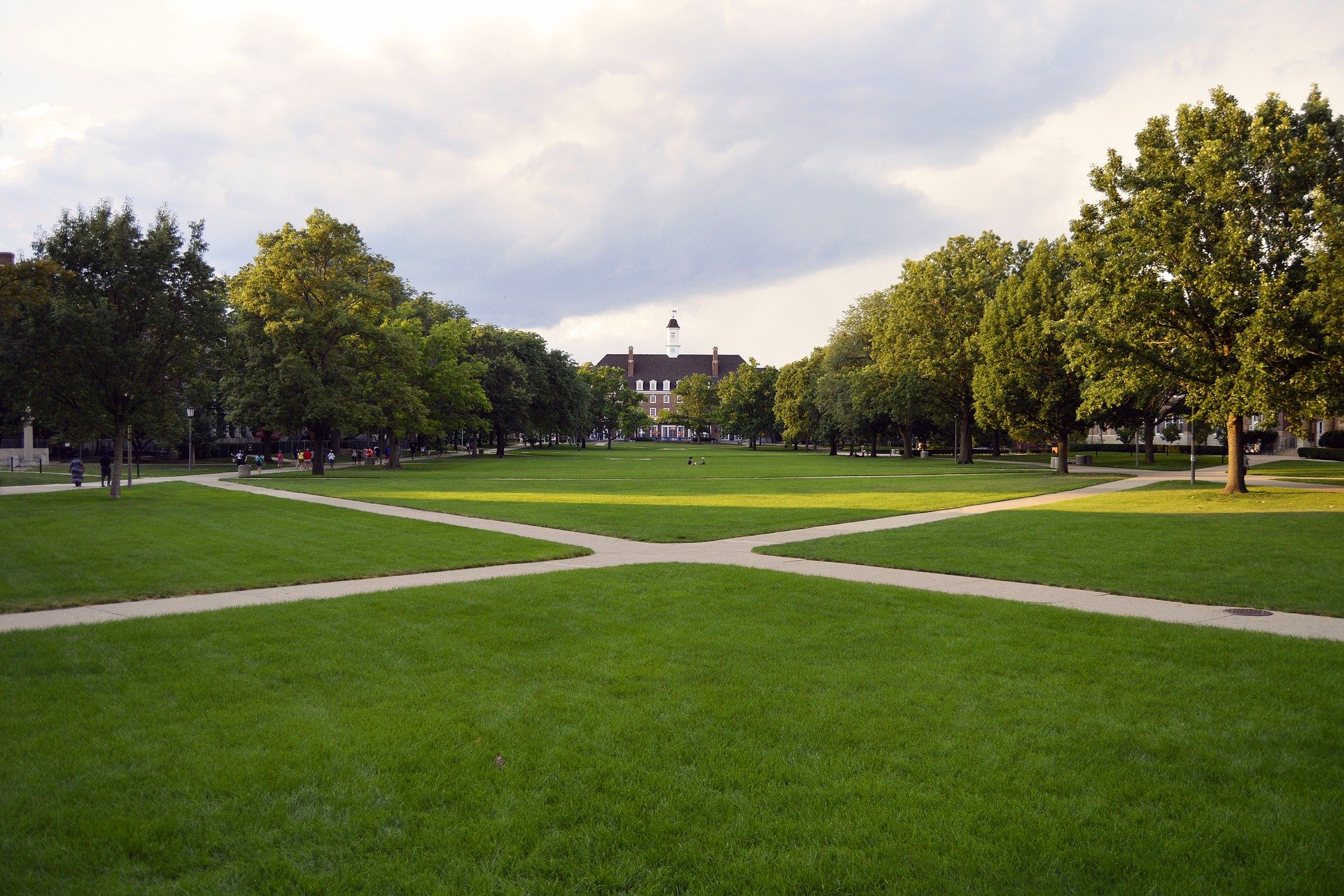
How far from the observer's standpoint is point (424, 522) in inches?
738

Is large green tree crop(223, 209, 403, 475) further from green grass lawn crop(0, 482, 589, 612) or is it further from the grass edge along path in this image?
green grass lawn crop(0, 482, 589, 612)

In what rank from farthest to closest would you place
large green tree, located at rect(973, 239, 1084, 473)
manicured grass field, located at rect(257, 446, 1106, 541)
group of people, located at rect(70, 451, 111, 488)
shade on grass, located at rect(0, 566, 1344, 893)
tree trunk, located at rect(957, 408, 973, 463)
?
tree trunk, located at rect(957, 408, 973, 463) → large green tree, located at rect(973, 239, 1084, 473) → group of people, located at rect(70, 451, 111, 488) → manicured grass field, located at rect(257, 446, 1106, 541) → shade on grass, located at rect(0, 566, 1344, 893)

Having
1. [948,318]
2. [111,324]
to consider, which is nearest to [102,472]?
[111,324]

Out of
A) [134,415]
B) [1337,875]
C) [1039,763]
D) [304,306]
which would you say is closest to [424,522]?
[134,415]

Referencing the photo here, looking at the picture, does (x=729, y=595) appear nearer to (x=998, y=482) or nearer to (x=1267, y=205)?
(x=1267, y=205)

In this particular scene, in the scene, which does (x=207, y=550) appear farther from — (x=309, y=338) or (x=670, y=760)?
(x=309, y=338)

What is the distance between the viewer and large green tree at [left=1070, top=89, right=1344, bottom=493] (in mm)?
23031

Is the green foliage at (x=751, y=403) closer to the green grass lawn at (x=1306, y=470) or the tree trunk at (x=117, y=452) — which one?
the green grass lawn at (x=1306, y=470)

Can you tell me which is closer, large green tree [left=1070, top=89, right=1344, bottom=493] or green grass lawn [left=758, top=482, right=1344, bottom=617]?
green grass lawn [left=758, top=482, right=1344, bottom=617]

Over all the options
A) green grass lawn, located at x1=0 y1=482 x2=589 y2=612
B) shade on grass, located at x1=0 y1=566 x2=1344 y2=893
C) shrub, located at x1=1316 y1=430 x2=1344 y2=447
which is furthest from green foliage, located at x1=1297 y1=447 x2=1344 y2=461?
green grass lawn, located at x1=0 y1=482 x2=589 y2=612

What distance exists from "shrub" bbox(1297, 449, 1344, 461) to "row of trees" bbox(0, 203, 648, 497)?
185 ft

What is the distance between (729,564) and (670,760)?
7600mm

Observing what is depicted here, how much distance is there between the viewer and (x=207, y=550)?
14.1 meters

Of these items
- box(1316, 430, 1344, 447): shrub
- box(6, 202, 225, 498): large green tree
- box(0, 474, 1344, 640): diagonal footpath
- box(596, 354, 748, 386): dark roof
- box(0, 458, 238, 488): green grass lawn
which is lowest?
box(0, 474, 1344, 640): diagonal footpath
